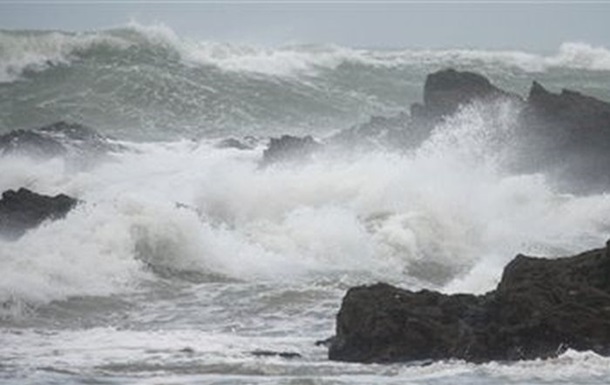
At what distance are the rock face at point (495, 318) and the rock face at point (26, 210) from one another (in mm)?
6586

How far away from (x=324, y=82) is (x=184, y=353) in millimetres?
35380

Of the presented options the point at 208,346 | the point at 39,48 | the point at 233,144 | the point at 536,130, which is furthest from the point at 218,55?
the point at 208,346

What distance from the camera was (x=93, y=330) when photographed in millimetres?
11273

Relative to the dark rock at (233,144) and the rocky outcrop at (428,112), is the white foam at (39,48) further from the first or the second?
the rocky outcrop at (428,112)

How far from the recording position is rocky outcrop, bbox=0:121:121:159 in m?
22.9

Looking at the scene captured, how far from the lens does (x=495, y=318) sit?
9664mm

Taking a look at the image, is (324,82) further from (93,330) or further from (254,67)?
(93,330)

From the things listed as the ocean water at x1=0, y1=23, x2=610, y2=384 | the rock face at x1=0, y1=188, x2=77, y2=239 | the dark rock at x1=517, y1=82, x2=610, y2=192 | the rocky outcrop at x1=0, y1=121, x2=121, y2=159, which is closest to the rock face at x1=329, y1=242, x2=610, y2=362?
the ocean water at x1=0, y1=23, x2=610, y2=384

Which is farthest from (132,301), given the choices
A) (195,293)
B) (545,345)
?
(545,345)

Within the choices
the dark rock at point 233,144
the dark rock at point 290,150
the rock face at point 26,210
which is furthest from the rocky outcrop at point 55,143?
the rock face at point 26,210

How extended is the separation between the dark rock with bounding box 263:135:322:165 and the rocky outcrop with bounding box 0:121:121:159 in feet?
12.1

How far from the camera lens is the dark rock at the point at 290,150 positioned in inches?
888

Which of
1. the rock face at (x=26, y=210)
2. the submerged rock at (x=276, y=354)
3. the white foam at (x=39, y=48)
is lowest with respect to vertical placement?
the submerged rock at (x=276, y=354)

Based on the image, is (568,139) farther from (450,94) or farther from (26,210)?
(26,210)
